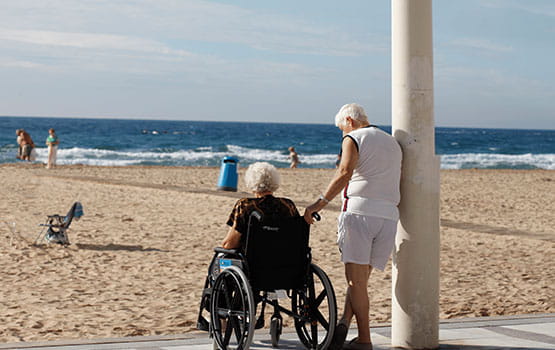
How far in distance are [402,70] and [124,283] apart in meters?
3.99

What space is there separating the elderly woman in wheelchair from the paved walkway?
0.35 m

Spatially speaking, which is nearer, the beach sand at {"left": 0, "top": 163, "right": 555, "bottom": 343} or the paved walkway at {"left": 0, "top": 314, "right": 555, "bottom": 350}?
the paved walkway at {"left": 0, "top": 314, "right": 555, "bottom": 350}

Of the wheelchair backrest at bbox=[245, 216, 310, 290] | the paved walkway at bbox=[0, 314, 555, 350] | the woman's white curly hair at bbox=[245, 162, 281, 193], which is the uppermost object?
the woman's white curly hair at bbox=[245, 162, 281, 193]

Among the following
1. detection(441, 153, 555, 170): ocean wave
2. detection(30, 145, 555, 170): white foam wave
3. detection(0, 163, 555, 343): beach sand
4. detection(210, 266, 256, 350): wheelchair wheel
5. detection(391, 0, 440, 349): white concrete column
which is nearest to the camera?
detection(210, 266, 256, 350): wheelchair wheel

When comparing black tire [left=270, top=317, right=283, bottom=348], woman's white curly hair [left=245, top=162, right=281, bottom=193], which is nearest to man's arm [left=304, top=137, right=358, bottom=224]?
woman's white curly hair [left=245, top=162, right=281, bottom=193]

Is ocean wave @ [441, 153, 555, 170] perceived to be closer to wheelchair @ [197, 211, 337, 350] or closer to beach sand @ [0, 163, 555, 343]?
beach sand @ [0, 163, 555, 343]

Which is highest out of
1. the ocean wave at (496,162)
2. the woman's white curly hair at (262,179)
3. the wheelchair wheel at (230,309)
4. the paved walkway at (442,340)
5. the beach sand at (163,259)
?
the woman's white curly hair at (262,179)

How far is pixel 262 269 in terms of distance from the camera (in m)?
4.41

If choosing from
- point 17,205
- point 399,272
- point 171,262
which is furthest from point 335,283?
point 17,205

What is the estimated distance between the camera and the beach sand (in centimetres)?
616

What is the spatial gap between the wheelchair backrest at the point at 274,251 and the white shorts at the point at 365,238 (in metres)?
0.24

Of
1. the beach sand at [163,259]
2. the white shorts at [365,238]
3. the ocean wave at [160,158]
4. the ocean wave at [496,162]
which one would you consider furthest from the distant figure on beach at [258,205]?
the ocean wave at [496,162]

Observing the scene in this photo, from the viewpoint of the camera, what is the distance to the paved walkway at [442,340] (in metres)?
4.80

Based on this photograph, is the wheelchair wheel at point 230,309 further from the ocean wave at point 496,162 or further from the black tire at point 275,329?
the ocean wave at point 496,162
